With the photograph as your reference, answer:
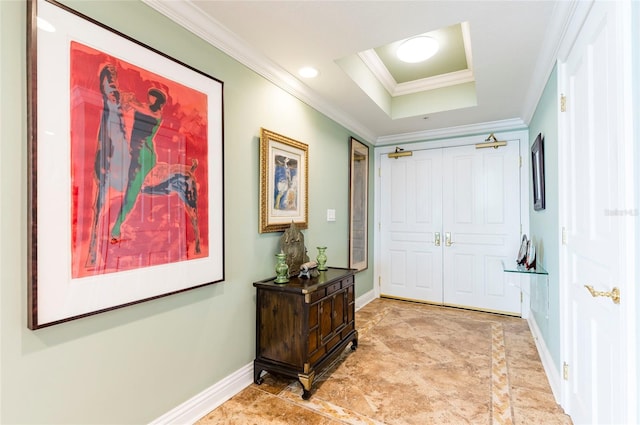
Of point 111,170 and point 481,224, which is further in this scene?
point 481,224

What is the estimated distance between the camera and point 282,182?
2.59 meters

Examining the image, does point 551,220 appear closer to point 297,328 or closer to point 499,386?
point 499,386

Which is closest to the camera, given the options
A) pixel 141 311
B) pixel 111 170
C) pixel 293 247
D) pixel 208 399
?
pixel 111 170

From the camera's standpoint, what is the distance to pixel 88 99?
1350 millimetres

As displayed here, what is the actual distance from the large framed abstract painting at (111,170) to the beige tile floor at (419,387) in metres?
0.93

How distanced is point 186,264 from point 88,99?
93cm

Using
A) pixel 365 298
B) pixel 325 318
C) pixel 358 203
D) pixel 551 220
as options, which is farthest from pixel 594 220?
pixel 365 298

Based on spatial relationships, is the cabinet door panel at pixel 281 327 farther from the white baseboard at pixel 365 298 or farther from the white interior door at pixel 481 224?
the white interior door at pixel 481 224

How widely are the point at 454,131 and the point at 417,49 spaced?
5.82 feet

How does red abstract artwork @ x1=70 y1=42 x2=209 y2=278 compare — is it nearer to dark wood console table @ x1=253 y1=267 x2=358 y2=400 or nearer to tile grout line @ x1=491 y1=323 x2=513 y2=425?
dark wood console table @ x1=253 y1=267 x2=358 y2=400

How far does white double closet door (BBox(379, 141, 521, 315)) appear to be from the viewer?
387 centimetres

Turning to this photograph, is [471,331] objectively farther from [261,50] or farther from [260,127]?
[261,50]

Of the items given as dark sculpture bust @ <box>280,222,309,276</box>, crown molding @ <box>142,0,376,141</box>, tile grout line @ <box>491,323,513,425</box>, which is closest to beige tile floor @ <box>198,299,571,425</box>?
tile grout line @ <box>491,323,513,425</box>

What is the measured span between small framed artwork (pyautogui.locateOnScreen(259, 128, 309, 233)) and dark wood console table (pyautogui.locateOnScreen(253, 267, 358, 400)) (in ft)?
1.67
